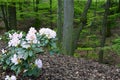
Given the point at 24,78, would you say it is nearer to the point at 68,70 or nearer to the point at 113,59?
the point at 68,70

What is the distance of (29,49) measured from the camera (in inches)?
162

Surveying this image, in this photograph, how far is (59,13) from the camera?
11016mm

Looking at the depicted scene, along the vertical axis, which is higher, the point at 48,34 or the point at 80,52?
the point at 48,34

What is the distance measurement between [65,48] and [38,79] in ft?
16.5

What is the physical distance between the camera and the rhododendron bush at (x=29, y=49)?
4.10 metres

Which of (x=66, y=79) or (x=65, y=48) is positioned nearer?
(x=66, y=79)

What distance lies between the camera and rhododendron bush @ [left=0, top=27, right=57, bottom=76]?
161 inches

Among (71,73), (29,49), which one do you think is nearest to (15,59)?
(29,49)

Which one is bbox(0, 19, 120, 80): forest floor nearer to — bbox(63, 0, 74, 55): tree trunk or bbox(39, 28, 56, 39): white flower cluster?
bbox(39, 28, 56, 39): white flower cluster

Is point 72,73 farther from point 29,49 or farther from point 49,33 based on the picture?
point 29,49

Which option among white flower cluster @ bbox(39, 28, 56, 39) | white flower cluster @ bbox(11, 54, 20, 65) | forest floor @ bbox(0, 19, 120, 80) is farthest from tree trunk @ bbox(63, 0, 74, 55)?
white flower cluster @ bbox(11, 54, 20, 65)

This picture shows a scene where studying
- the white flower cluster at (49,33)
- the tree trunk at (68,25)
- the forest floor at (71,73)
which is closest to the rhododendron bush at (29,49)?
the white flower cluster at (49,33)

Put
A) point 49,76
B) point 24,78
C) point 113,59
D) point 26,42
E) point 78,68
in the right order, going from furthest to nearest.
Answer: point 113,59
point 78,68
point 49,76
point 24,78
point 26,42

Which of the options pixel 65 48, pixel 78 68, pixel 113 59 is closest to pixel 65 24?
pixel 65 48
